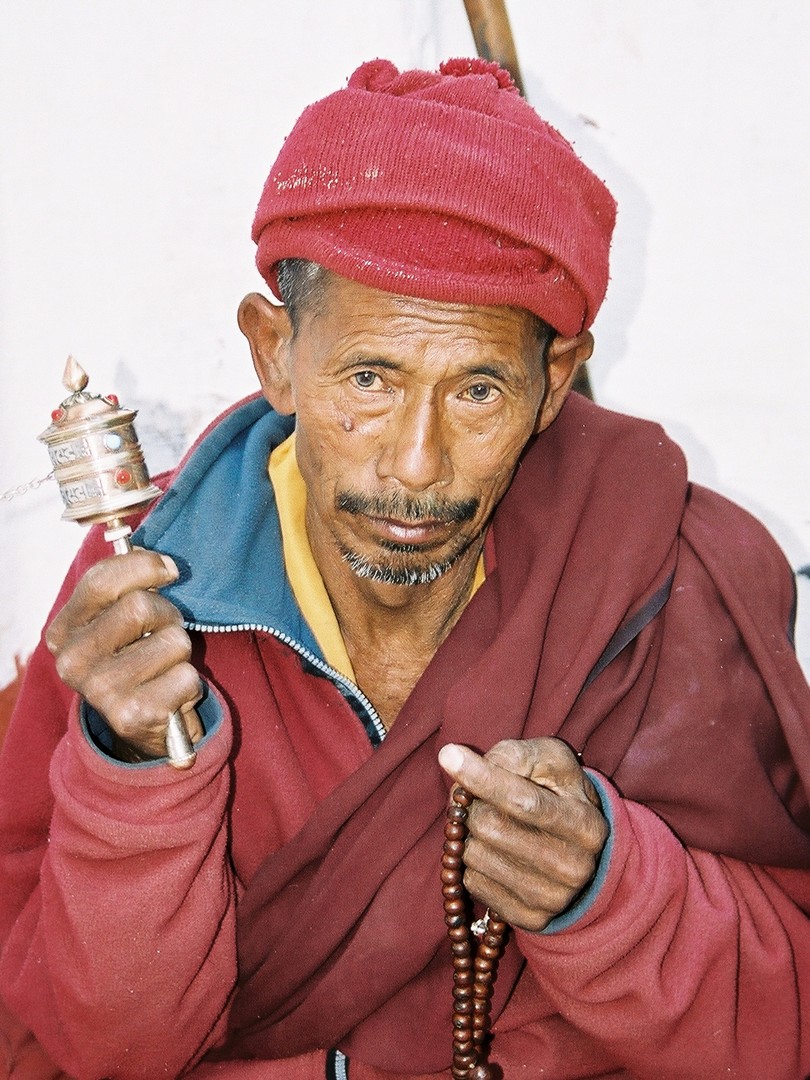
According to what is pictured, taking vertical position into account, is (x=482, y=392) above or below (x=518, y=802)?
above

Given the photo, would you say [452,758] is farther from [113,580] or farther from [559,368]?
[559,368]

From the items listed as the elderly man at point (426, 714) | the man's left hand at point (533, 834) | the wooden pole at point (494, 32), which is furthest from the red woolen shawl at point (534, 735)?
the wooden pole at point (494, 32)

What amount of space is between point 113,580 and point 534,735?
2.30ft

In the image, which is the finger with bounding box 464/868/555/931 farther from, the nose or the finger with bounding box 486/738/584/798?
the nose

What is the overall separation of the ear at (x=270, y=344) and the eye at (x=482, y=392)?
0.33 metres

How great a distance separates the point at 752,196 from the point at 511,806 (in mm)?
1946

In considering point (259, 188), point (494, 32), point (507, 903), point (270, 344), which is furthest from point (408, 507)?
point (494, 32)

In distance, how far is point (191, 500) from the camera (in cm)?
184

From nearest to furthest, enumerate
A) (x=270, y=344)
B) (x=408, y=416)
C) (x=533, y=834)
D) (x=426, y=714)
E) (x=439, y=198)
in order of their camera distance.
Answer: (x=533, y=834), (x=439, y=198), (x=408, y=416), (x=426, y=714), (x=270, y=344)

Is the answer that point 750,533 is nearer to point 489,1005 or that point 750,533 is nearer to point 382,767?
point 382,767

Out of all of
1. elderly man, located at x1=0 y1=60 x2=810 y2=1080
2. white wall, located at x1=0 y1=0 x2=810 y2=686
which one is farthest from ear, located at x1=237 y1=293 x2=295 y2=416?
white wall, located at x1=0 y1=0 x2=810 y2=686

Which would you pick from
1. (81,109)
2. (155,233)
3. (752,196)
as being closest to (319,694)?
(155,233)

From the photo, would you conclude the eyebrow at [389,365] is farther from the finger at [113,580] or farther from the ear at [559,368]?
the finger at [113,580]

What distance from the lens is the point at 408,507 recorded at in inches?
64.6
